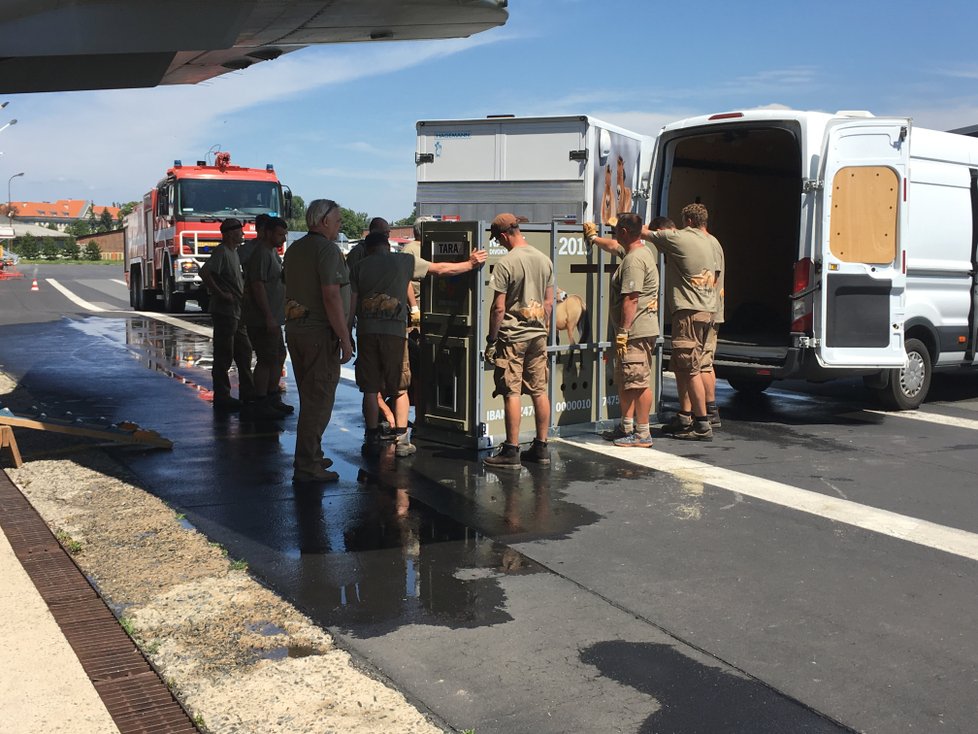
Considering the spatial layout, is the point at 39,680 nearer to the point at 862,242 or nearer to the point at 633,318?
the point at 633,318

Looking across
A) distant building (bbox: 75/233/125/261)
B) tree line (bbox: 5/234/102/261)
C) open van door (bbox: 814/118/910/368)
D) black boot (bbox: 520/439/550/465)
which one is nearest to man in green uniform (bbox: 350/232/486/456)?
black boot (bbox: 520/439/550/465)

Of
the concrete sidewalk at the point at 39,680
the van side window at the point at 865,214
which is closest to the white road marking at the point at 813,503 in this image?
the van side window at the point at 865,214

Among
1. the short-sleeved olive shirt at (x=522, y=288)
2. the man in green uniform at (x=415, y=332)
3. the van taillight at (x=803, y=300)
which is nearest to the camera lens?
the short-sleeved olive shirt at (x=522, y=288)

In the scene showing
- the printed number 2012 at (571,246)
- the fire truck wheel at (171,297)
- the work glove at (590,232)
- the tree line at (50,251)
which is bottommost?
the fire truck wheel at (171,297)

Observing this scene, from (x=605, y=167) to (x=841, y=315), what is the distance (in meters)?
3.72

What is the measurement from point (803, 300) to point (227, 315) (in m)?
5.53

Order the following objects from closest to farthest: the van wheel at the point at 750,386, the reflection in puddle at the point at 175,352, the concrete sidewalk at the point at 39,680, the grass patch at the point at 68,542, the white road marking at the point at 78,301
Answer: the concrete sidewalk at the point at 39,680 → the grass patch at the point at 68,542 → the van wheel at the point at 750,386 → the reflection in puddle at the point at 175,352 → the white road marking at the point at 78,301

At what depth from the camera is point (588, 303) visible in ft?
29.3

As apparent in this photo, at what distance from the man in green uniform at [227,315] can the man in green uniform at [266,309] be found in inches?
20.2

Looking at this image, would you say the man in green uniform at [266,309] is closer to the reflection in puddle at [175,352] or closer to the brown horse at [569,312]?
the reflection in puddle at [175,352]

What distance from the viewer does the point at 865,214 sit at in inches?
367

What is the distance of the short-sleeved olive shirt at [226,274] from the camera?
9922 mm

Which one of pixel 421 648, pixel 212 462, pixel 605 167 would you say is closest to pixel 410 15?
pixel 605 167

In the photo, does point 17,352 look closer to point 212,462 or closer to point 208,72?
point 208,72
